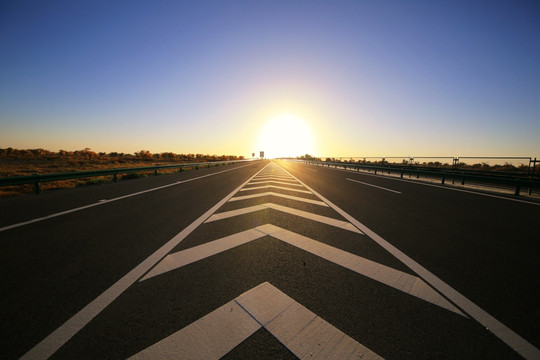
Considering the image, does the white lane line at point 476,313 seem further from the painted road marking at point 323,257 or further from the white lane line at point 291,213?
the white lane line at point 291,213

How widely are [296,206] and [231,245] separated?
10.3 ft

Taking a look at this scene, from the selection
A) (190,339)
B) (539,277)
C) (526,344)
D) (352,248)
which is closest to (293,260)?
(352,248)

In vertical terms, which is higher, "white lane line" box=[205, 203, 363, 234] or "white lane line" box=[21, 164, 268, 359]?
"white lane line" box=[205, 203, 363, 234]

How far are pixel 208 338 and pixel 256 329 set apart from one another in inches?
15.0

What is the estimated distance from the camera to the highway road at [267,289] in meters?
1.68

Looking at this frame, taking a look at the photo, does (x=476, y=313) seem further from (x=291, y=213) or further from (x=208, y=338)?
(x=291, y=213)

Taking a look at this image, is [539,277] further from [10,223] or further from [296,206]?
[10,223]

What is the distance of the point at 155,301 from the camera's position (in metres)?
2.19

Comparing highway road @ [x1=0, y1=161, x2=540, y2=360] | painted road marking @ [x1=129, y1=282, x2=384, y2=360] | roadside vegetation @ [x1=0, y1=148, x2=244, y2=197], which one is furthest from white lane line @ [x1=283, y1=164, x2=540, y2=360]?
roadside vegetation @ [x1=0, y1=148, x2=244, y2=197]

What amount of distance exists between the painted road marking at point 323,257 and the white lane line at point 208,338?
1131mm

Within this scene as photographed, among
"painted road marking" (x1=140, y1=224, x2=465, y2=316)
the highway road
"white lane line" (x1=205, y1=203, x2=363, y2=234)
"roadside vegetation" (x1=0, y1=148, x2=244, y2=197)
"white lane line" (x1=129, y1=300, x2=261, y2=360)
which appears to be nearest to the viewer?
"white lane line" (x1=129, y1=300, x2=261, y2=360)

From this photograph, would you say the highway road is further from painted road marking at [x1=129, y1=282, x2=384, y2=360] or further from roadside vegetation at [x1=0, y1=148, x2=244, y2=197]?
roadside vegetation at [x1=0, y1=148, x2=244, y2=197]

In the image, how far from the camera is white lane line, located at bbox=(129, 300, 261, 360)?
1.57 metres

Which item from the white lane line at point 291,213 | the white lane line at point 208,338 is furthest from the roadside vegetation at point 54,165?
the white lane line at point 208,338
